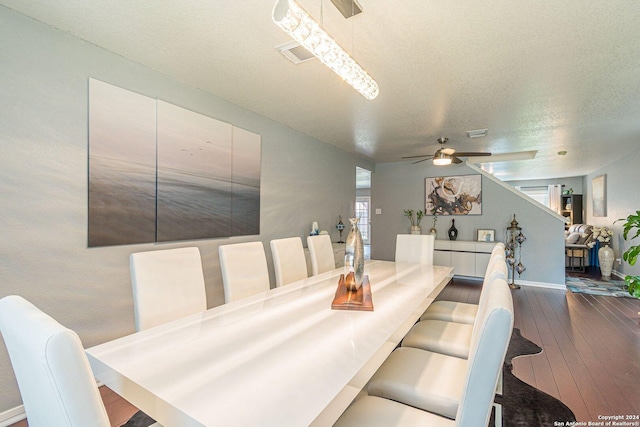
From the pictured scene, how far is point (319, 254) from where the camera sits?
9.86ft

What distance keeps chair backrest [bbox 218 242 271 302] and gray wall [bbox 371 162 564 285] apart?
4.59m

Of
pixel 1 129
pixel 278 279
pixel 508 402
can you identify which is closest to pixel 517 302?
pixel 508 402

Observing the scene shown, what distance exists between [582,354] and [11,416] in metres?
4.26

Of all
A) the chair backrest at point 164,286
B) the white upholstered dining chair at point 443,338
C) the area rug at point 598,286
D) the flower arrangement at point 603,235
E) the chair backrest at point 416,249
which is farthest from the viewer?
the flower arrangement at point 603,235

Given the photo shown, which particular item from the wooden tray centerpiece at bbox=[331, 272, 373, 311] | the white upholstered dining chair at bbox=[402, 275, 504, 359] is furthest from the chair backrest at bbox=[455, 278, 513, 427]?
the white upholstered dining chair at bbox=[402, 275, 504, 359]

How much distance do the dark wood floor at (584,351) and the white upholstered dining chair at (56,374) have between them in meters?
2.54

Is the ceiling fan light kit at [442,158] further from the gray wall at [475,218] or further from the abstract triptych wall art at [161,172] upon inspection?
the abstract triptych wall art at [161,172]

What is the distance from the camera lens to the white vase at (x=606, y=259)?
224 inches

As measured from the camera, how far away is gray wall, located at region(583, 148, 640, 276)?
16.3ft

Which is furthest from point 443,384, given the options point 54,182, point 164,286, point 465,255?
point 465,255

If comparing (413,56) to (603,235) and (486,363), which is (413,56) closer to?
(486,363)

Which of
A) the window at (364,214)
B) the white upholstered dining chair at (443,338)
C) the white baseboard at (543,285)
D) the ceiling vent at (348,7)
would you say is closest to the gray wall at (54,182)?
the ceiling vent at (348,7)

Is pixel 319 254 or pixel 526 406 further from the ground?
pixel 319 254

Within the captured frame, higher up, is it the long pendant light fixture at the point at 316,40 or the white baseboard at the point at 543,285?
the long pendant light fixture at the point at 316,40
